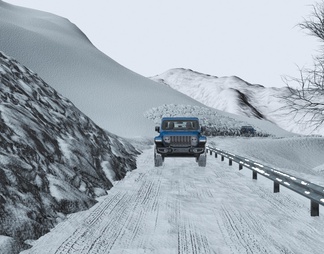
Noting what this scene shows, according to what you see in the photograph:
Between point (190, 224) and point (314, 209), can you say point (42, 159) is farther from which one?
point (314, 209)

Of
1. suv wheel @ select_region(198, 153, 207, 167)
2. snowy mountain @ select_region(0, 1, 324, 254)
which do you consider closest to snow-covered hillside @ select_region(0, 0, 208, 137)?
suv wheel @ select_region(198, 153, 207, 167)

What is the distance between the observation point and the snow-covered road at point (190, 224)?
5070mm

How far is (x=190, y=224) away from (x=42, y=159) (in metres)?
3.97

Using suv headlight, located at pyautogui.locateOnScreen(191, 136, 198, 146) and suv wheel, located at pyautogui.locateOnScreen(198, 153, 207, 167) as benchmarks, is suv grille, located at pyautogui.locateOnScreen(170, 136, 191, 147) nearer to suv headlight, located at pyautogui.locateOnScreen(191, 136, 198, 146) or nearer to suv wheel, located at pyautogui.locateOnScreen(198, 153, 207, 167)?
suv headlight, located at pyautogui.locateOnScreen(191, 136, 198, 146)

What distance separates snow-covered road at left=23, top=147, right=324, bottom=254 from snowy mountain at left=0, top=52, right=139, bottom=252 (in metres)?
0.41

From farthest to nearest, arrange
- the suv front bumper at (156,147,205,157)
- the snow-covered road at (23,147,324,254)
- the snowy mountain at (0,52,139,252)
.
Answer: the suv front bumper at (156,147,205,157)
the snowy mountain at (0,52,139,252)
the snow-covered road at (23,147,324,254)

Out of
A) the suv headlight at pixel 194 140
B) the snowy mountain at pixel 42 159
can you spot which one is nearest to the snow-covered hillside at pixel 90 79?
the suv headlight at pixel 194 140

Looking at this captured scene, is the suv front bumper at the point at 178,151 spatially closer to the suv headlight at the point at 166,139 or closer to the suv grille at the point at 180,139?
the suv grille at the point at 180,139

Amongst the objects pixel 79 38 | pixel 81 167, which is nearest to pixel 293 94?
pixel 81 167

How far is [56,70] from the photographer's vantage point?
326 ft

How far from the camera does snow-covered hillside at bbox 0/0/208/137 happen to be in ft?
264

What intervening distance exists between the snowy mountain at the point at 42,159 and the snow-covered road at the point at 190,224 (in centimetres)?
41

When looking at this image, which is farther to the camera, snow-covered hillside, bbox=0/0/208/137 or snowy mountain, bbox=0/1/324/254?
snow-covered hillside, bbox=0/0/208/137

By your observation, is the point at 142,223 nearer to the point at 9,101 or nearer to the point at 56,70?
the point at 9,101
